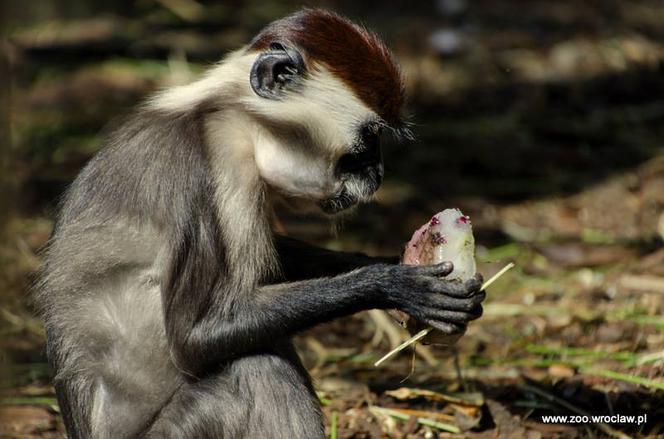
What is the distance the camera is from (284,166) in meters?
5.41

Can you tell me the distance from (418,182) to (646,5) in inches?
245

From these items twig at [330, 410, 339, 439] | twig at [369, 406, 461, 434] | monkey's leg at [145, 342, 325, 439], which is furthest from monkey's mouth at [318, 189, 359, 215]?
twig at [369, 406, 461, 434]

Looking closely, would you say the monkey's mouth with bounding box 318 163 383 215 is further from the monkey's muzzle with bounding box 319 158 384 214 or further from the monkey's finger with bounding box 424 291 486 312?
the monkey's finger with bounding box 424 291 486 312

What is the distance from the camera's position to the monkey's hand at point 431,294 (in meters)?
5.19

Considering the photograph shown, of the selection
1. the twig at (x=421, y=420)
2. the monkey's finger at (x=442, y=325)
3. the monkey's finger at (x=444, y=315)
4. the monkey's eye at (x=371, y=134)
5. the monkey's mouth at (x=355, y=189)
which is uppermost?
the monkey's eye at (x=371, y=134)

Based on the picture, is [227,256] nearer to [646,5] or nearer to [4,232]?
[4,232]

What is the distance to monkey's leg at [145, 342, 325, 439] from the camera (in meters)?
5.09

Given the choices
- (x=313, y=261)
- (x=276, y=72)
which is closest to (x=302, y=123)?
(x=276, y=72)

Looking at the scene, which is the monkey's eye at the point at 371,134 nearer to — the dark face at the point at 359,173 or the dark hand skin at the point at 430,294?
the dark face at the point at 359,173

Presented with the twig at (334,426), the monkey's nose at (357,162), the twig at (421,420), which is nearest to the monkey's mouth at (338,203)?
the monkey's nose at (357,162)

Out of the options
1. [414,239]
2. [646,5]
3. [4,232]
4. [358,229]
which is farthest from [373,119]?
[646,5]

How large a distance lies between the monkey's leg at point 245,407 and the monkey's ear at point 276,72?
4.31 feet

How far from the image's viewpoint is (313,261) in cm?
614

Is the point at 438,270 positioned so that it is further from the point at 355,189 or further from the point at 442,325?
the point at 355,189
